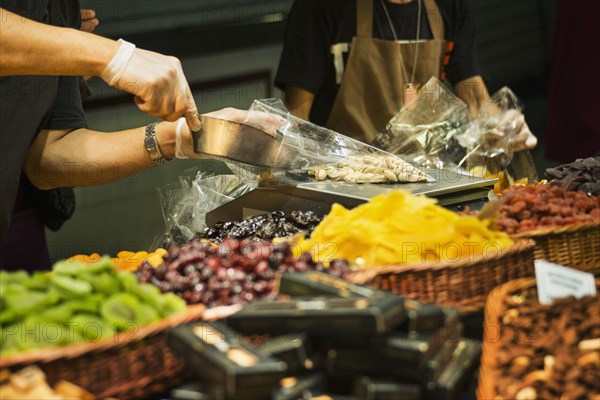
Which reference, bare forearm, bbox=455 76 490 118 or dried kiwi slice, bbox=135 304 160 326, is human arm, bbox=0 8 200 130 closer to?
dried kiwi slice, bbox=135 304 160 326

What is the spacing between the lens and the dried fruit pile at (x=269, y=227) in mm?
2301

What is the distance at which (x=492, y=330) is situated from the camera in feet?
5.42

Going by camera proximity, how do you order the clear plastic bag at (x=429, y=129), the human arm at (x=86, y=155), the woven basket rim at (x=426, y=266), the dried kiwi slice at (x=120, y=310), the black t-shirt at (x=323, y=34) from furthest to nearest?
the black t-shirt at (x=323, y=34) → the clear plastic bag at (x=429, y=129) → the human arm at (x=86, y=155) → the woven basket rim at (x=426, y=266) → the dried kiwi slice at (x=120, y=310)

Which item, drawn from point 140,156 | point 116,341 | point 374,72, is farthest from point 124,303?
point 374,72

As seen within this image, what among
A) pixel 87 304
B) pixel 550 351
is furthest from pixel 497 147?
pixel 87 304

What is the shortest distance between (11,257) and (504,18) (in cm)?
493

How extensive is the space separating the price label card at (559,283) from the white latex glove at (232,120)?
1119mm

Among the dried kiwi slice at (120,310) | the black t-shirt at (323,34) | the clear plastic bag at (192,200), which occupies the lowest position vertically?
the clear plastic bag at (192,200)

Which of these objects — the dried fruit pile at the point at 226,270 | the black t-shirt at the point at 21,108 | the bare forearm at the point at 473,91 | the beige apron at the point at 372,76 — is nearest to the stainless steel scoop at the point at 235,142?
the black t-shirt at the point at 21,108

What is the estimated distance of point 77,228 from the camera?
199 inches

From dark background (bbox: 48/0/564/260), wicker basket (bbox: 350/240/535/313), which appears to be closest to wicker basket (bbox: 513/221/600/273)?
wicker basket (bbox: 350/240/535/313)

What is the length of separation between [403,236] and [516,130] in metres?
1.81

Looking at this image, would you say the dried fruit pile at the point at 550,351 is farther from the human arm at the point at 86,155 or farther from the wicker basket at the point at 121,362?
the human arm at the point at 86,155

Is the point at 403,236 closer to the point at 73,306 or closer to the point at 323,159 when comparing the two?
the point at 73,306
